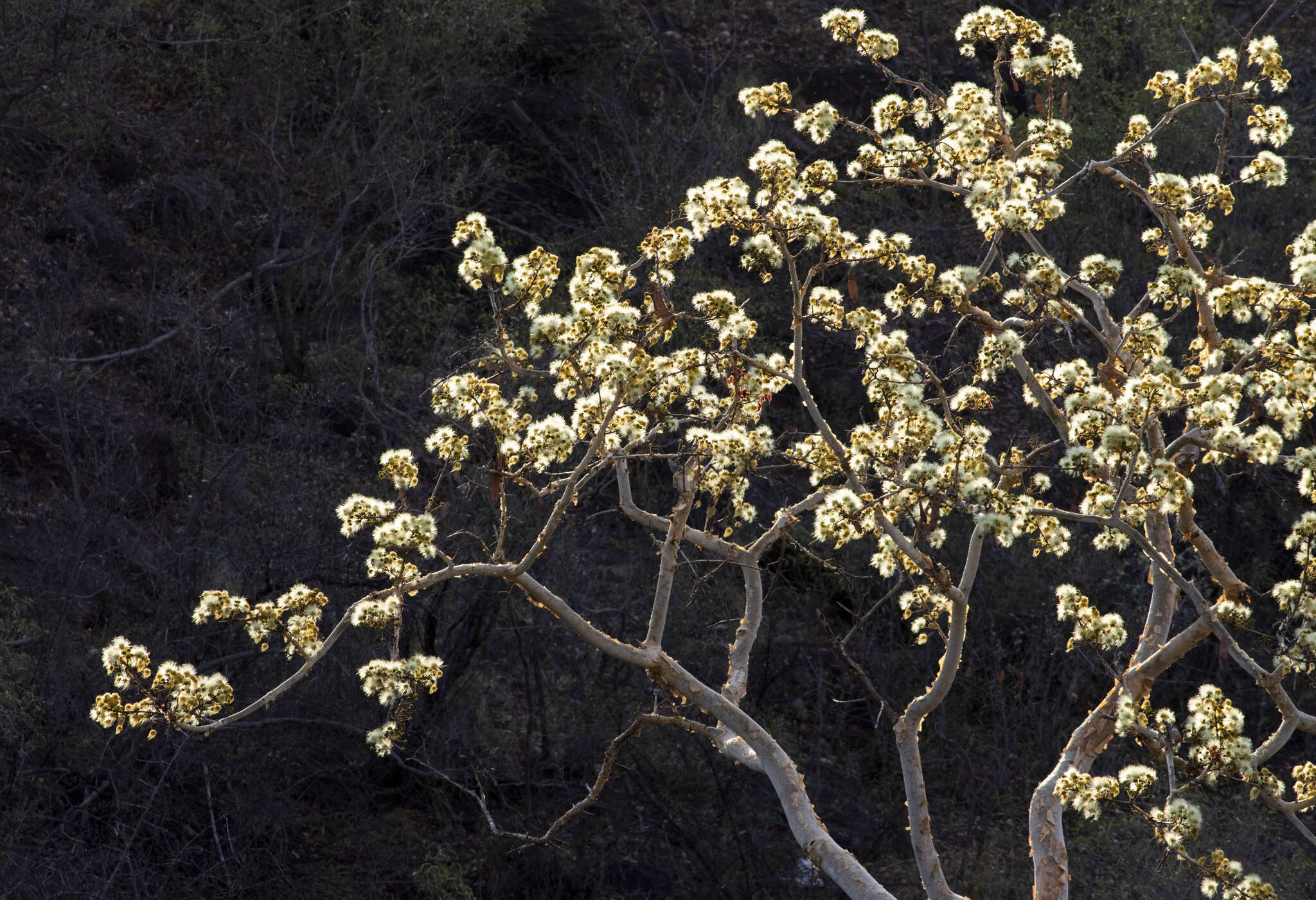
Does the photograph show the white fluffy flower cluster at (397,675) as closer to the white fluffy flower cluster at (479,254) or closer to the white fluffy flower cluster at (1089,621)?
the white fluffy flower cluster at (479,254)

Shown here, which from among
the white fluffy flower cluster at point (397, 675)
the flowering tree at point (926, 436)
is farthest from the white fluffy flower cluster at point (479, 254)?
the white fluffy flower cluster at point (397, 675)

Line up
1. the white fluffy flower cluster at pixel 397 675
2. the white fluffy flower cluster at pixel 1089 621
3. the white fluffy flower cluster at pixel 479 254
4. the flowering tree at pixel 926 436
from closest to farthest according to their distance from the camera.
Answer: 1. the flowering tree at pixel 926 436
2. the white fluffy flower cluster at pixel 479 254
3. the white fluffy flower cluster at pixel 397 675
4. the white fluffy flower cluster at pixel 1089 621

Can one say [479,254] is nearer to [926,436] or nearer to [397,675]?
[397,675]

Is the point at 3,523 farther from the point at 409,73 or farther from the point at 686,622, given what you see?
the point at 409,73

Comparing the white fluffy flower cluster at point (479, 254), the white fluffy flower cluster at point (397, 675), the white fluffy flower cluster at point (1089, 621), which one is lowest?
the white fluffy flower cluster at point (397, 675)

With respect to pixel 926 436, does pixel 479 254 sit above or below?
above

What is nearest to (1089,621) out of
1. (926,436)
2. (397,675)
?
(926,436)

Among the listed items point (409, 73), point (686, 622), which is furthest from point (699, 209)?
point (409, 73)

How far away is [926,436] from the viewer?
17.6ft

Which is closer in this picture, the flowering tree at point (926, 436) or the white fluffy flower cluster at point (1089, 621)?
the flowering tree at point (926, 436)

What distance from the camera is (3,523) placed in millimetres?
11133

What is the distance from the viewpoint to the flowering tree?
5020 mm

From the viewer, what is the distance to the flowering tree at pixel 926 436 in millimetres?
5020

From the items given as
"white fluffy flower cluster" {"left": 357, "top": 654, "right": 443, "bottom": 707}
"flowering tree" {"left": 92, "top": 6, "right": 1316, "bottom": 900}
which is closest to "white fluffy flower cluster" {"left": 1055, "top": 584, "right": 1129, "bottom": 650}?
"flowering tree" {"left": 92, "top": 6, "right": 1316, "bottom": 900}
